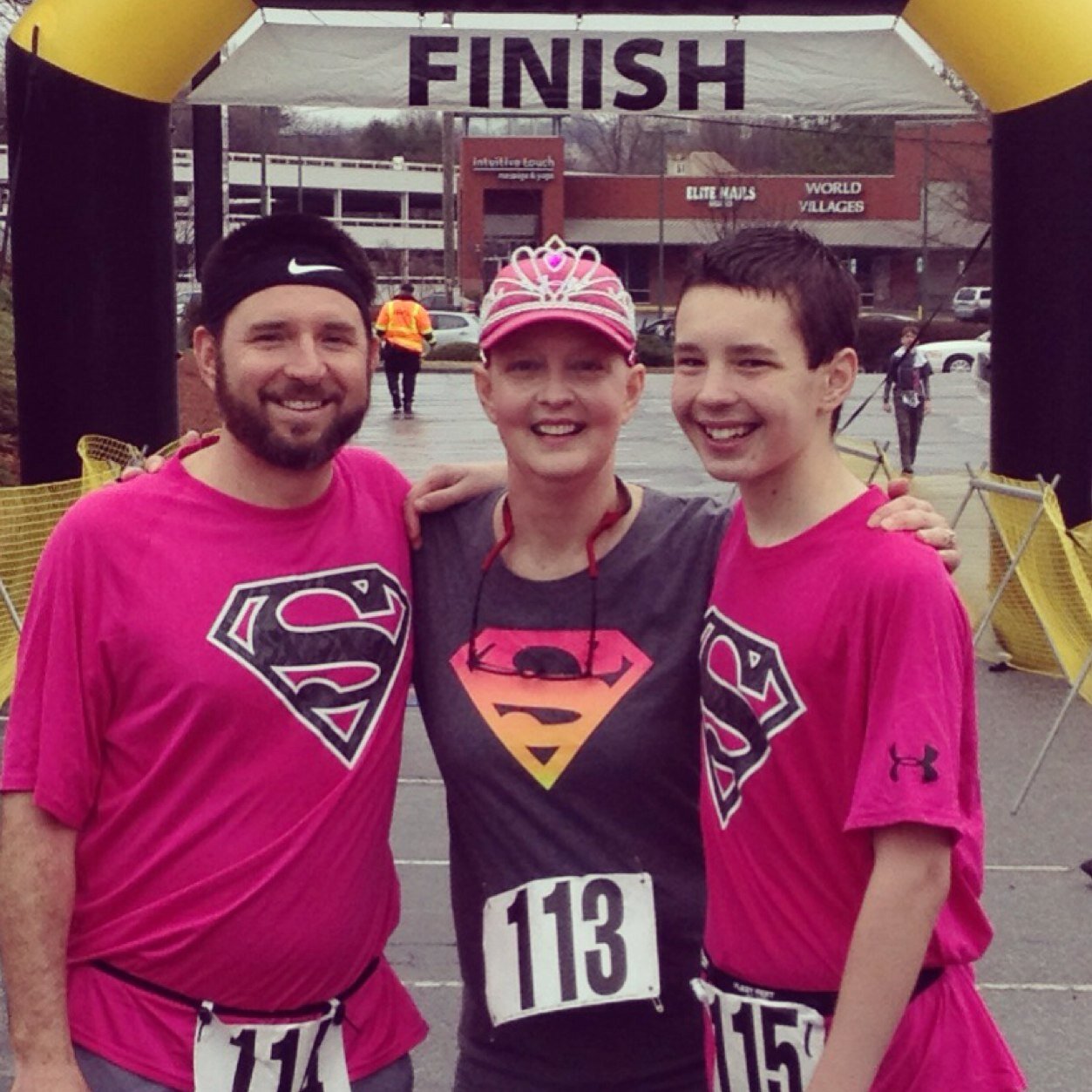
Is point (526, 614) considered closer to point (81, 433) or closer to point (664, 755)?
point (664, 755)

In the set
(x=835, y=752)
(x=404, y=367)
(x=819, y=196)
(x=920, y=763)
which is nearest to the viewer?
(x=920, y=763)

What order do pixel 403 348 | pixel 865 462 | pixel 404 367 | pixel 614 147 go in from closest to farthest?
pixel 865 462, pixel 403 348, pixel 404 367, pixel 614 147

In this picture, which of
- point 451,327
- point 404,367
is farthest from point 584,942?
point 451,327

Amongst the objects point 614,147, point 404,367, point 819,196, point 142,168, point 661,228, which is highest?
point 614,147

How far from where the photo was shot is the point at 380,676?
2.61 meters

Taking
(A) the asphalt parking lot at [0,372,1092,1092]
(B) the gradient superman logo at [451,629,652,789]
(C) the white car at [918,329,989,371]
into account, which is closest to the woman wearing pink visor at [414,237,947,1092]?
(B) the gradient superman logo at [451,629,652,789]

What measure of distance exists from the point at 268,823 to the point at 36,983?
39 cm

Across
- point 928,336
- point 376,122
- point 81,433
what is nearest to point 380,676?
point 81,433

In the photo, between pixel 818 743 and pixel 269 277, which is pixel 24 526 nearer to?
pixel 269 277

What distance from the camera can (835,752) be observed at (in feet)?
7.39

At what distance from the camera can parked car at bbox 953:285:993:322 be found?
56969mm

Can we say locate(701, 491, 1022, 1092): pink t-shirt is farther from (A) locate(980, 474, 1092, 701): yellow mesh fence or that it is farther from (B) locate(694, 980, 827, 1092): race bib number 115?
(A) locate(980, 474, 1092, 701): yellow mesh fence

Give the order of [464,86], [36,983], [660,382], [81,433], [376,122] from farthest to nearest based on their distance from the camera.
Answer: [376,122]
[660,382]
[464,86]
[81,433]
[36,983]

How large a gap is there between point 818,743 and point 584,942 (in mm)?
539
